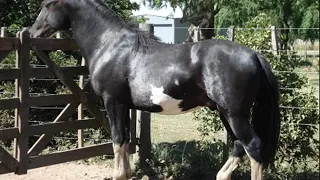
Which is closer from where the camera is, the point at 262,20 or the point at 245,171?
the point at 245,171

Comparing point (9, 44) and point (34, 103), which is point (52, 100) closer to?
point (34, 103)

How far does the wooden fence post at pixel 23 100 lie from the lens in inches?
199

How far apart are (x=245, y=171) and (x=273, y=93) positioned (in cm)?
169

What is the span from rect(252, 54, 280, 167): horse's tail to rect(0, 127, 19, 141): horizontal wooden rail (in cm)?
260

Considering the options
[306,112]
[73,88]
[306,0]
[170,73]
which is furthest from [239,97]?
[306,0]

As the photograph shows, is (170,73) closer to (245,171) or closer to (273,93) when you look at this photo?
(273,93)

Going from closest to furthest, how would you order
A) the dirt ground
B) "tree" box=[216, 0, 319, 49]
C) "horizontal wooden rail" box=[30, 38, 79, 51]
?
1. "horizontal wooden rail" box=[30, 38, 79, 51]
2. the dirt ground
3. "tree" box=[216, 0, 319, 49]

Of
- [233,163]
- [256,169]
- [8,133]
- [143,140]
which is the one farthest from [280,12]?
[8,133]

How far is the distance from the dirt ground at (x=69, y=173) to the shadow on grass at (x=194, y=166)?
50 centimetres

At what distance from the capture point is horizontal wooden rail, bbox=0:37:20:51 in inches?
190

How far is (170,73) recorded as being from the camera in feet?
15.6

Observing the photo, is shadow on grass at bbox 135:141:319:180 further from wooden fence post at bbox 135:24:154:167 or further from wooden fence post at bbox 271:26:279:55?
wooden fence post at bbox 271:26:279:55

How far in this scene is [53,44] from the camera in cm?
542

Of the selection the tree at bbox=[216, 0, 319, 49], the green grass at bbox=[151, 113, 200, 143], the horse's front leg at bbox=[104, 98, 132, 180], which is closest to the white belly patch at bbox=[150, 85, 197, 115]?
the horse's front leg at bbox=[104, 98, 132, 180]
